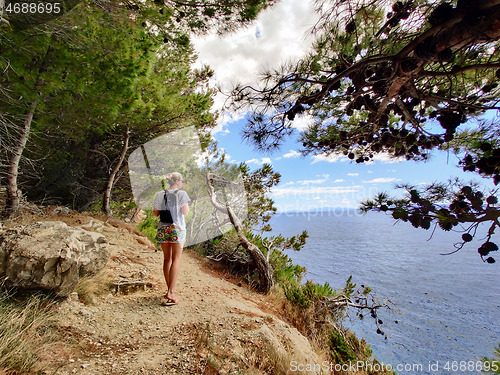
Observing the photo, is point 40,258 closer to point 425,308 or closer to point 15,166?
point 15,166

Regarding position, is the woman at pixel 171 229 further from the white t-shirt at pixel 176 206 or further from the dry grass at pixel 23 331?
the dry grass at pixel 23 331

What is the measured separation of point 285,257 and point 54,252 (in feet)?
22.3

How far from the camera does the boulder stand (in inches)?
92.4

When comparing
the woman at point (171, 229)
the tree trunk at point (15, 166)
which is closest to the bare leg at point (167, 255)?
the woman at point (171, 229)

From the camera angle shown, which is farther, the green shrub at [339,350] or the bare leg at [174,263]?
the green shrub at [339,350]

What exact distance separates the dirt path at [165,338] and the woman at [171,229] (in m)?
0.48

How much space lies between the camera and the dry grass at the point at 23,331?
163cm

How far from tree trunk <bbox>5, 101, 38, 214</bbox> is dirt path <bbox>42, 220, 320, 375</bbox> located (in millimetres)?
3307

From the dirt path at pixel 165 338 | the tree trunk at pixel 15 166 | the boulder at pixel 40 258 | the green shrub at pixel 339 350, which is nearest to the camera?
the dirt path at pixel 165 338

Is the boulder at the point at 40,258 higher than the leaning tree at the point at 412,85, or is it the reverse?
the leaning tree at the point at 412,85

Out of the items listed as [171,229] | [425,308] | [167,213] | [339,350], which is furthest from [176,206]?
[425,308]

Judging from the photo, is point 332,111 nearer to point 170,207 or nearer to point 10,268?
point 170,207

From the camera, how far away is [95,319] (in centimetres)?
257

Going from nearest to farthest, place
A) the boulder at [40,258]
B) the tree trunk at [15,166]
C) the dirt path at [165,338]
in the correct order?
the dirt path at [165,338]
the boulder at [40,258]
the tree trunk at [15,166]
